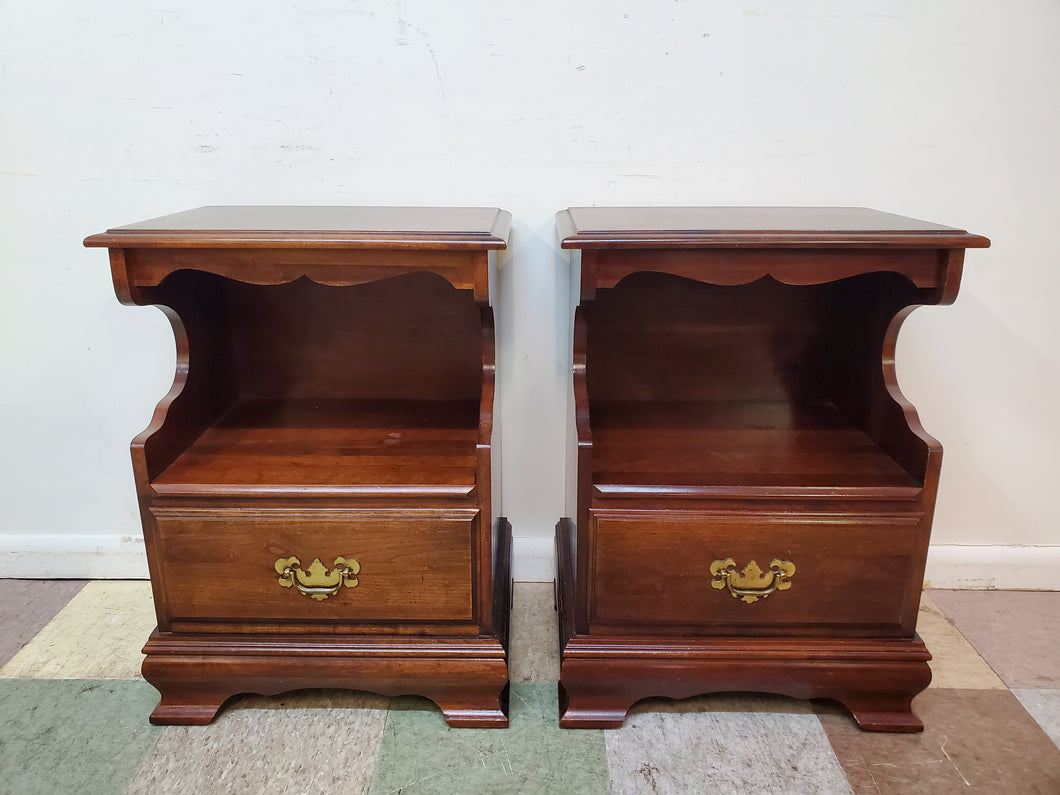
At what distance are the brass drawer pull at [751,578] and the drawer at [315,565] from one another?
430mm

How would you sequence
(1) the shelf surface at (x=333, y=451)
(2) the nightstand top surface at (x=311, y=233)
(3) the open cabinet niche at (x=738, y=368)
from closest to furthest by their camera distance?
(2) the nightstand top surface at (x=311, y=233), (1) the shelf surface at (x=333, y=451), (3) the open cabinet niche at (x=738, y=368)

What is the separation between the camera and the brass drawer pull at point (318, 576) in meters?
1.35

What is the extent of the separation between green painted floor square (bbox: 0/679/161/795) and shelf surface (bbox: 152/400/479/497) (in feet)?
1.51

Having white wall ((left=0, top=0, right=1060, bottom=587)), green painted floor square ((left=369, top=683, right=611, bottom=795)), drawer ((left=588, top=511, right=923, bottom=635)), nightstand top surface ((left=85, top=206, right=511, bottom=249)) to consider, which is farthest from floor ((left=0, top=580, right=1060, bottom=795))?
nightstand top surface ((left=85, top=206, right=511, bottom=249))

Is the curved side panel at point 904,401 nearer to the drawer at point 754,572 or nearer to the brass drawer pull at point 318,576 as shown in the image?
the drawer at point 754,572

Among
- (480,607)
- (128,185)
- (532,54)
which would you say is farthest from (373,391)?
(532,54)

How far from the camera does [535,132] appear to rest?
5.26 feet

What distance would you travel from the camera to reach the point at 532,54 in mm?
1562

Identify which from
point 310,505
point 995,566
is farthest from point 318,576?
point 995,566

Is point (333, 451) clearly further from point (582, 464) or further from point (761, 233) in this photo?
point (761, 233)

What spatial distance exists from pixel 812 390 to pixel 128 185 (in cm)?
151

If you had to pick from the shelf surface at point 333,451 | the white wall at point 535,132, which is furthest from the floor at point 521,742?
the white wall at point 535,132

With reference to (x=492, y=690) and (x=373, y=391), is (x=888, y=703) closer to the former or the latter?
(x=492, y=690)

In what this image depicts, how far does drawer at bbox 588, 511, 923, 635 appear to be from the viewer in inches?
52.2
